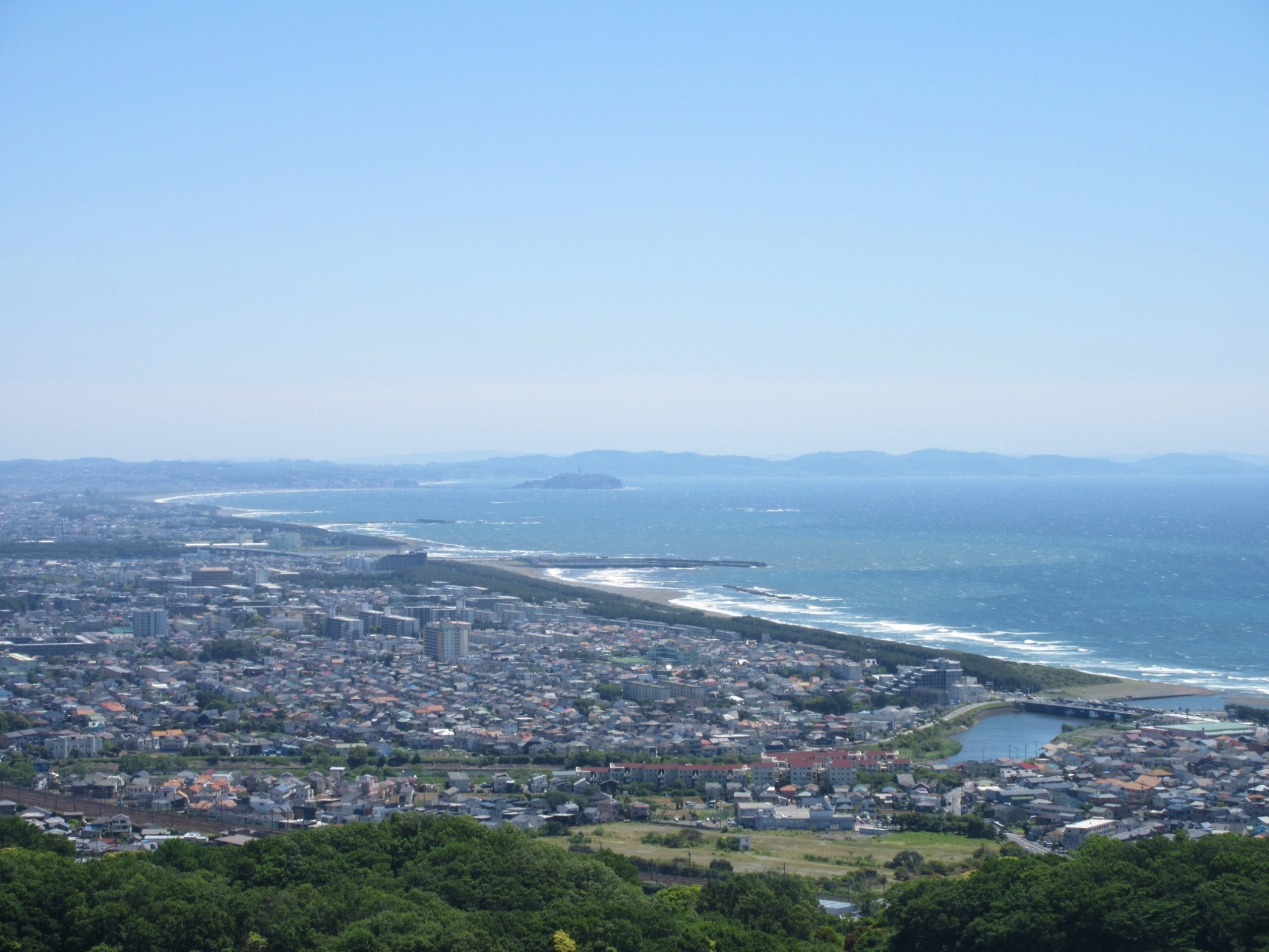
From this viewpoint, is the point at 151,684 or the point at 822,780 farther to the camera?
the point at 151,684

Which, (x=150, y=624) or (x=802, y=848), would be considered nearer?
Answer: (x=802, y=848)

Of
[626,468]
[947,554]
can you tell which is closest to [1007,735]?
[947,554]

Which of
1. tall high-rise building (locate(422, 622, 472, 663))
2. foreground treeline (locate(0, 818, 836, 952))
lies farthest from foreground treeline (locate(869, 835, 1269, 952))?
tall high-rise building (locate(422, 622, 472, 663))

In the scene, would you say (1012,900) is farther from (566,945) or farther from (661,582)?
(661,582)

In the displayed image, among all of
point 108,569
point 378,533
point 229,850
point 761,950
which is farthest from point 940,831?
point 378,533

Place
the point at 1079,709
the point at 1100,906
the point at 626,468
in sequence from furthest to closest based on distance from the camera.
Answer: the point at 626,468 → the point at 1079,709 → the point at 1100,906

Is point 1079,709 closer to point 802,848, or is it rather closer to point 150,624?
point 802,848

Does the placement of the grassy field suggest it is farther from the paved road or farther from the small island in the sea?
the small island in the sea
